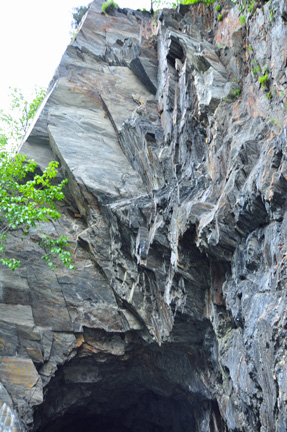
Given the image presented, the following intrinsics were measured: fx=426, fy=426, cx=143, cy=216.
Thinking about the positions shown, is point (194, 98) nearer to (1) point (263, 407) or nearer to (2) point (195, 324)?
(2) point (195, 324)

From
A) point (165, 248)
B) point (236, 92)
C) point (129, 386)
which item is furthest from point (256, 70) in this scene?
point (129, 386)

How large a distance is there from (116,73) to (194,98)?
10.5 metres

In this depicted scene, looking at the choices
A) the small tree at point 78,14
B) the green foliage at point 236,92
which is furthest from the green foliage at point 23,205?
the small tree at point 78,14

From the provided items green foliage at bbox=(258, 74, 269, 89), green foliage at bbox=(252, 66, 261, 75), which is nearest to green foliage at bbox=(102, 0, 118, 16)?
green foliage at bbox=(252, 66, 261, 75)

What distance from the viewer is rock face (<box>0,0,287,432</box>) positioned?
11703 mm

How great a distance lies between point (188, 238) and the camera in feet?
47.5

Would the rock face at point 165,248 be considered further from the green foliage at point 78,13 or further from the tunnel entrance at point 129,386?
the green foliage at point 78,13

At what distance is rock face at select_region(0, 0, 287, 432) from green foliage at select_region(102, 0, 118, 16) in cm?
736

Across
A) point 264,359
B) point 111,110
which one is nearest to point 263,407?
point 264,359

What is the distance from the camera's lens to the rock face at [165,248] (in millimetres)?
11703

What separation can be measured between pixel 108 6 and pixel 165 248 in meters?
22.7

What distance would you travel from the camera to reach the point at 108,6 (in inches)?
1228

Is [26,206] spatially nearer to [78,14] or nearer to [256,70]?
[256,70]

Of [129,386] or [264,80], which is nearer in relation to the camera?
[264,80]
